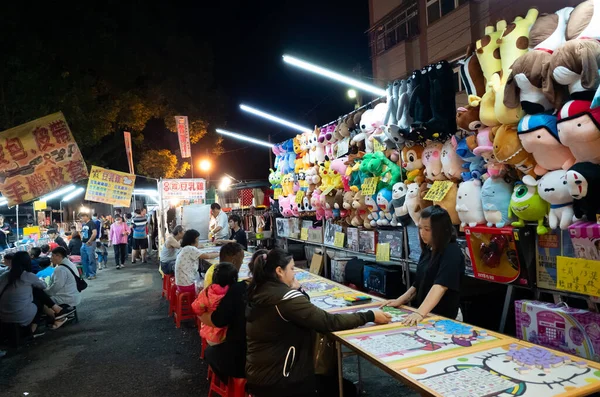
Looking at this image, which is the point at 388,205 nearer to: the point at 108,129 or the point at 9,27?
the point at 9,27

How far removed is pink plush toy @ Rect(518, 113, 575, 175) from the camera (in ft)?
10.6

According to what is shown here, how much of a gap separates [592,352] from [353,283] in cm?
365

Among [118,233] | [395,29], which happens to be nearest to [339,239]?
[118,233]

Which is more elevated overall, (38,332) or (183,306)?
(183,306)

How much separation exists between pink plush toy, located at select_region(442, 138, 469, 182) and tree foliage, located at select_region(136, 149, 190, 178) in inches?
682

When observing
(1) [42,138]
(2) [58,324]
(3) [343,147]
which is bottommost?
(2) [58,324]

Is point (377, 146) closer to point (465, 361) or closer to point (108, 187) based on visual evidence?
point (465, 361)

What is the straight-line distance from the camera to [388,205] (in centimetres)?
539

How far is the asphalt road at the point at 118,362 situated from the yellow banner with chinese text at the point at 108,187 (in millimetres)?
4221

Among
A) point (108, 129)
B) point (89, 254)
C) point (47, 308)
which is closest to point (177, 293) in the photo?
point (47, 308)

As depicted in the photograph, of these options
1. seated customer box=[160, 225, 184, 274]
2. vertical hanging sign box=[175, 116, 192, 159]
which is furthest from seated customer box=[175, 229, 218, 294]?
vertical hanging sign box=[175, 116, 192, 159]

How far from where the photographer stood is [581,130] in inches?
116

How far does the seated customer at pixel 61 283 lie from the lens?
7.85 m

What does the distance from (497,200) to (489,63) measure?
1326 millimetres
